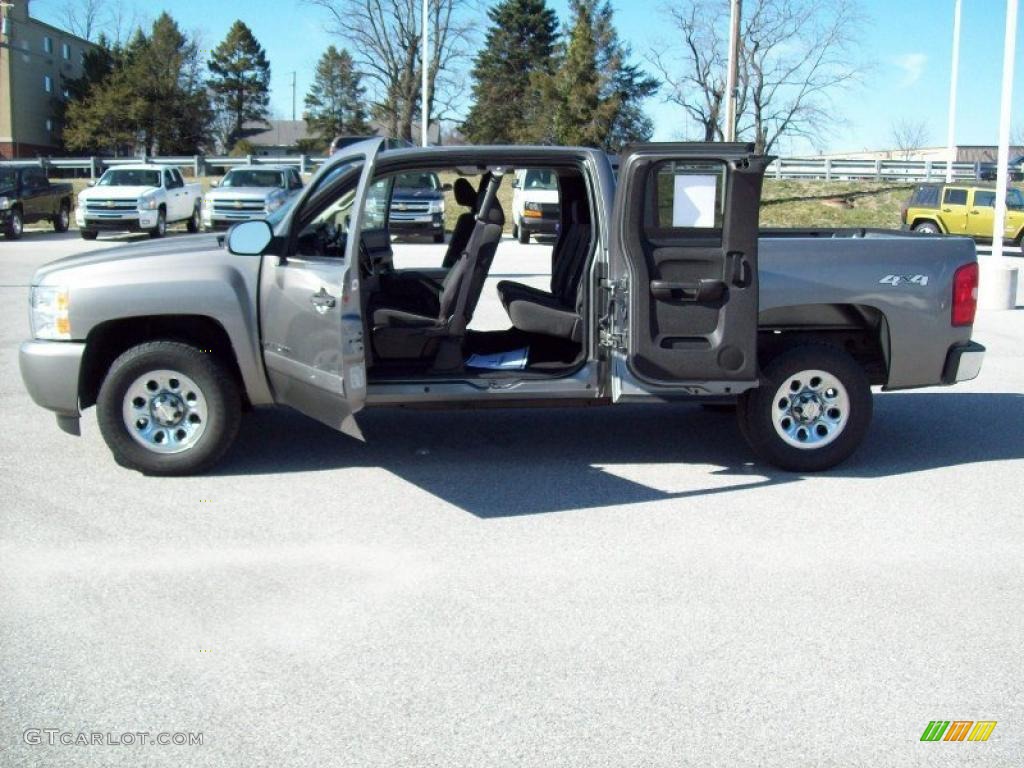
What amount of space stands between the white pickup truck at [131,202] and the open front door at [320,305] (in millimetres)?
21136

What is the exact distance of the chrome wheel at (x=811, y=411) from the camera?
21.1 feet

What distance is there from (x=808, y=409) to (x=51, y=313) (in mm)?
4517

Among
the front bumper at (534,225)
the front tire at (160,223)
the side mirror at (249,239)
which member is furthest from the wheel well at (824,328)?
the front tire at (160,223)

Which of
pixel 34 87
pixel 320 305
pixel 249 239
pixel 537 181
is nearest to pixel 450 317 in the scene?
pixel 320 305

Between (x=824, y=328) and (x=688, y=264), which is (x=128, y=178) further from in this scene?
(x=688, y=264)

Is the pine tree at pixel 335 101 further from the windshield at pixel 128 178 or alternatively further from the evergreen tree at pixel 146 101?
the windshield at pixel 128 178

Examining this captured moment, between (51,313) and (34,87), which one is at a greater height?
(34,87)

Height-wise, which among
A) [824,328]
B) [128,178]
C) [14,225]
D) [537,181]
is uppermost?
[537,181]

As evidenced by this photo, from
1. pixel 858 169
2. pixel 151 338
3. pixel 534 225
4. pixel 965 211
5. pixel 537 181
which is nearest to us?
pixel 151 338

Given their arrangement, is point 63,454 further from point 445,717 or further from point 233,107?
point 233,107

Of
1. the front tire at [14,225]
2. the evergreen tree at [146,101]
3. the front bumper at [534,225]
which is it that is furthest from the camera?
the evergreen tree at [146,101]

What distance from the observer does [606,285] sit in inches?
239

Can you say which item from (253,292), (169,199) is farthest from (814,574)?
(169,199)

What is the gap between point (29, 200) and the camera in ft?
90.8
